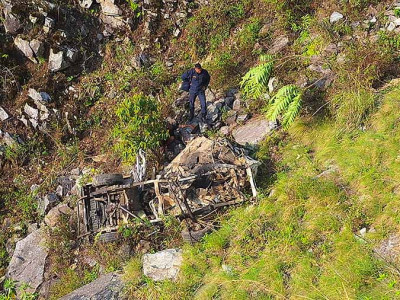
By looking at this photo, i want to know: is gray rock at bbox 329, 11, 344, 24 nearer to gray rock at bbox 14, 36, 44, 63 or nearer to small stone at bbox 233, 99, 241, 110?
small stone at bbox 233, 99, 241, 110

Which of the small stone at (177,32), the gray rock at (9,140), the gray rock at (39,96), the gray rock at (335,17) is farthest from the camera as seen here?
the small stone at (177,32)

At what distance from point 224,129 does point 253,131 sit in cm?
73

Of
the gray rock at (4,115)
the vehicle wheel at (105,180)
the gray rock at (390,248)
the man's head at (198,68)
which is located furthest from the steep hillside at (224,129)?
the man's head at (198,68)

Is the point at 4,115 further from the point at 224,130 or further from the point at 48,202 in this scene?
the point at 224,130

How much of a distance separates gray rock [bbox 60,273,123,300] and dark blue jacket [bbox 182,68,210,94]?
4.26 metres

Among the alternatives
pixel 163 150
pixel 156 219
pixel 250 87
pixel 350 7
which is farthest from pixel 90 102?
pixel 350 7

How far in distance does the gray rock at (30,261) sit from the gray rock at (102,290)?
1.19 meters

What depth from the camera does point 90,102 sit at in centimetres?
972

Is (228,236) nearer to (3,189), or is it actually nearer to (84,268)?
(84,268)

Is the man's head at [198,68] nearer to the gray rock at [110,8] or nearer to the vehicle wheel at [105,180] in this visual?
the vehicle wheel at [105,180]

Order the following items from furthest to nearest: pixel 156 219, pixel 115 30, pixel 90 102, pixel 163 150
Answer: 1. pixel 115 30
2. pixel 90 102
3. pixel 163 150
4. pixel 156 219

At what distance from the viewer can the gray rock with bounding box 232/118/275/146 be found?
7.12 m

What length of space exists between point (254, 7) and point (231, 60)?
1.96 m

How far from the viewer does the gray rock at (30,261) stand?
649 cm
